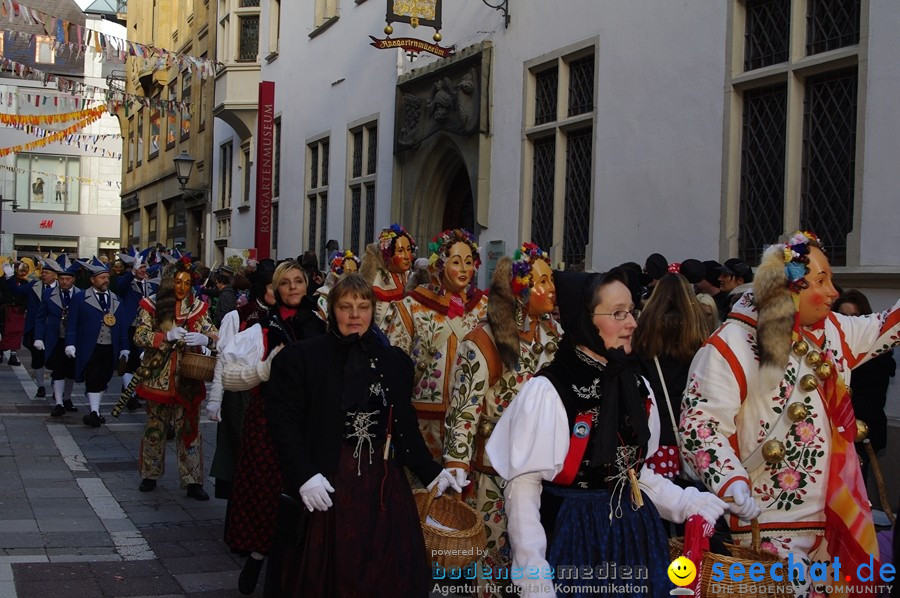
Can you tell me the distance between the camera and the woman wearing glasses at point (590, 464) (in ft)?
11.5

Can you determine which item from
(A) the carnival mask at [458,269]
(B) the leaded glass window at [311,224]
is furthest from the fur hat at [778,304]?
(B) the leaded glass window at [311,224]

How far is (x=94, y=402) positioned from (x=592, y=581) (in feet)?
32.9

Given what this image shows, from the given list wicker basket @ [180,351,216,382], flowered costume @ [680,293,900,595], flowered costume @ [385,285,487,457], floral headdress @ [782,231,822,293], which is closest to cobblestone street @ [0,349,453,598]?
wicker basket @ [180,351,216,382]

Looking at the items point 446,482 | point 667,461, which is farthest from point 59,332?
point 667,461

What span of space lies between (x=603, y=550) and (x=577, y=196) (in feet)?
30.1

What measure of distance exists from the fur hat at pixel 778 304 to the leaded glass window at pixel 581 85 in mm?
7999

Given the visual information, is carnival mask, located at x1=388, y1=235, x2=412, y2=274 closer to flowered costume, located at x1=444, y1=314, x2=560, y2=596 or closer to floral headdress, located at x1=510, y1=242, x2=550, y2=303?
floral headdress, located at x1=510, y1=242, x2=550, y2=303

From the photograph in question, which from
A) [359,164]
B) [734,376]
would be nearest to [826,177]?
[734,376]

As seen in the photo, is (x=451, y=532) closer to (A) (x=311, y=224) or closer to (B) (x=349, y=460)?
(B) (x=349, y=460)

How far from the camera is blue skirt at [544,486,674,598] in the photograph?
11.6ft

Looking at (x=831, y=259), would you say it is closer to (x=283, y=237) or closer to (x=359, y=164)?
(x=359, y=164)

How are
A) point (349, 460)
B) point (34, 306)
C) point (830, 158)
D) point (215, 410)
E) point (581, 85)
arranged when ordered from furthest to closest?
point (34, 306) < point (581, 85) < point (830, 158) < point (215, 410) < point (349, 460)

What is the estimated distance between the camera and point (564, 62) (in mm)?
12594

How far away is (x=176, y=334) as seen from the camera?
9055 mm
